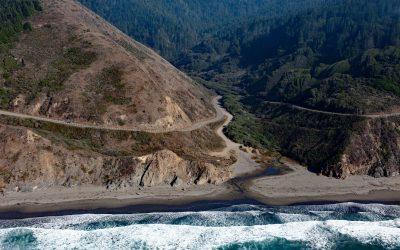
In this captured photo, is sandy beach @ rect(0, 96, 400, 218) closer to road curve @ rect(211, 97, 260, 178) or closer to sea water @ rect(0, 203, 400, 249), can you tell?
road curve @ rect(211, 97, 260, 178)

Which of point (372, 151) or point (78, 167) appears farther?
point (372, 151)

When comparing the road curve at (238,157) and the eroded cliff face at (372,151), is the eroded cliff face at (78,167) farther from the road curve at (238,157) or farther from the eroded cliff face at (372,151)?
the eroded cliff face at (372,151)

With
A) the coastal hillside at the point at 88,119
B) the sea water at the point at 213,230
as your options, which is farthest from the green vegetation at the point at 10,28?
the sea water at the point at 213,230

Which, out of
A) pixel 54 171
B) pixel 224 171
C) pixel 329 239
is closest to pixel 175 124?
Answer: pixel 224 171

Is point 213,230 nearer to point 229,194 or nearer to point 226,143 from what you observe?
point 229,194

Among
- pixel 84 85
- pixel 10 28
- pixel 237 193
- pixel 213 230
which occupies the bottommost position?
pixel 10 28

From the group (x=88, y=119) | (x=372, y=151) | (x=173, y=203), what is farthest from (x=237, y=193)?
(x=88, y=119)

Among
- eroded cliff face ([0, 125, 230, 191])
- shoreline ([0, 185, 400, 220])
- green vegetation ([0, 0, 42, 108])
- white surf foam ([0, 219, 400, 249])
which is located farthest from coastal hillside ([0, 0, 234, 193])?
white surf foam ([0, 219, 400, 249])
